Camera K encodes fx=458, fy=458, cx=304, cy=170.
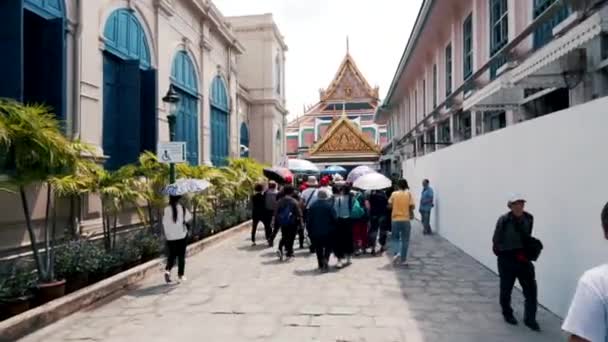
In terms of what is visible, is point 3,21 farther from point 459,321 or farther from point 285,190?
point 459,321

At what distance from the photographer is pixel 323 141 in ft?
111

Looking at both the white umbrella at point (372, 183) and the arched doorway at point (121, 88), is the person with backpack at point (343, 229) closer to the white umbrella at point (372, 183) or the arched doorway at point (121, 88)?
the white umbrella at point (372, 183)

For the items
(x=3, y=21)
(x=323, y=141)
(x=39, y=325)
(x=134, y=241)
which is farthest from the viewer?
(x=323, y=141)

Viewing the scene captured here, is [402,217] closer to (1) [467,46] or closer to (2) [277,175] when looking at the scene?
(1) [467,46]

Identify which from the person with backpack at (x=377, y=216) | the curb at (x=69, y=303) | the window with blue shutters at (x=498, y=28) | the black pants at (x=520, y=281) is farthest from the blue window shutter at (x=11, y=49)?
the window with blue shutters at (x=498, y=28)

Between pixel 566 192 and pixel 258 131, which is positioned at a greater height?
pixel 258 131

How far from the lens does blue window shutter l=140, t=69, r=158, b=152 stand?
40.7 feet

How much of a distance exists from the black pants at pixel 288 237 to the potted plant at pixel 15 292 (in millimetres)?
4760

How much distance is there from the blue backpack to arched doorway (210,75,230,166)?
8964 mm

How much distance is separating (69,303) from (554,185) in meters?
6.20

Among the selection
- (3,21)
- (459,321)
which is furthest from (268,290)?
(3,21)

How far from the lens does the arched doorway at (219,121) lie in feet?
59.3

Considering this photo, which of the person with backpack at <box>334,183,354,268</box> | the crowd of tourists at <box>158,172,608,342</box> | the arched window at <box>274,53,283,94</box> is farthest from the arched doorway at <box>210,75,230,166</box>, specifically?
the arched window at <box>274,53,283,94</box>

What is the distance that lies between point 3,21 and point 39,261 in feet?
12.3
